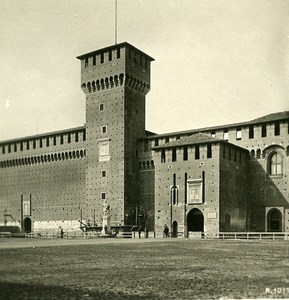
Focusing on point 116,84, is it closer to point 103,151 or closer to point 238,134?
point 103,151

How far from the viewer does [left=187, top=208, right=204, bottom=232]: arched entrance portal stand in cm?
3228

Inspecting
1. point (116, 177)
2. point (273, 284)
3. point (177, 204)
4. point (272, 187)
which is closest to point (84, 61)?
point (116, 177)

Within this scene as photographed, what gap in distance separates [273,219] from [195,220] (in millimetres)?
5381

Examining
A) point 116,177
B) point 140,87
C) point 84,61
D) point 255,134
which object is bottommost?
point 116,177

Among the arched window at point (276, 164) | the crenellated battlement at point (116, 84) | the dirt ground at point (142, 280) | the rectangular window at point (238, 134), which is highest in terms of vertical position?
the crenellated battlement at point (116, 84)

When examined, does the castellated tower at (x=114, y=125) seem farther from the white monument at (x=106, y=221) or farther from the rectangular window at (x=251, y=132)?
the rectangular window at (x=251, y=132)

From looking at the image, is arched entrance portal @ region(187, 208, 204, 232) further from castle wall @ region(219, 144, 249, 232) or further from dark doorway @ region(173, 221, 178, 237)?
castle wall @ region(219, 144, 249, 232)

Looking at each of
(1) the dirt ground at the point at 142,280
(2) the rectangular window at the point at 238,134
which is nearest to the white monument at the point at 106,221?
(2) the rectangular window at the point at 238,134

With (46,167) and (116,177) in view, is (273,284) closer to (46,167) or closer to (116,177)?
(116,177)

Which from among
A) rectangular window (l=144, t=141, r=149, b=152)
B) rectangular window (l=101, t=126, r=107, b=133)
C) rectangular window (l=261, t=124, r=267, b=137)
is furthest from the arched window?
rectangular window (l=101, t=126, r=107, b=133)

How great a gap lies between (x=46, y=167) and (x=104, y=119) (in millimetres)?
8853

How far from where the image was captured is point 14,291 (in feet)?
20.9

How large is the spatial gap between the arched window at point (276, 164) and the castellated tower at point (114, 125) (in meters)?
10.9

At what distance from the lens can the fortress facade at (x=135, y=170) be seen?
31.9 m
